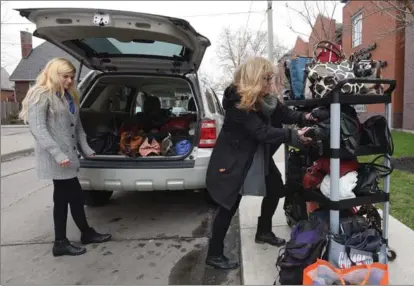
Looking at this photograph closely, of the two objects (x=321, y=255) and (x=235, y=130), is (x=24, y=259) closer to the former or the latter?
(x=235, y=130)

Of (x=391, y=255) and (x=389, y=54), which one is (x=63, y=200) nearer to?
(x=391, y=255)

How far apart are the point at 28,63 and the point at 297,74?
3843 centimetres

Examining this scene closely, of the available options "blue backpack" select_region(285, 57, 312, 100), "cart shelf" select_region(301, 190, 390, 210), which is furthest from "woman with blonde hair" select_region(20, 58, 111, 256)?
"cart shelf" select_region(301, 190, 390, 210)

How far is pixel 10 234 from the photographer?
4270 mm

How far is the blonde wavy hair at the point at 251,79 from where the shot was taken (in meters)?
2.67

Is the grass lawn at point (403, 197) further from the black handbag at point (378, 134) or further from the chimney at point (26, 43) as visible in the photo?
the chimney at point (26, 43)

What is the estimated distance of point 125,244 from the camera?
A: 3.85 metres

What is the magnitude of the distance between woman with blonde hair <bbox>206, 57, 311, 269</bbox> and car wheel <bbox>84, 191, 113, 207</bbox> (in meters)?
2.41

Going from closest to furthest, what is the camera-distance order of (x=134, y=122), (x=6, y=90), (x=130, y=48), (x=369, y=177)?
(x=369, y=177), (x=130, y=48), (x=134, y=122), (x=6, y=90)

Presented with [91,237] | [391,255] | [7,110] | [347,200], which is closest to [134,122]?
[91,237]

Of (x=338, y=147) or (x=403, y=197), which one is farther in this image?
(x=403, y=197)

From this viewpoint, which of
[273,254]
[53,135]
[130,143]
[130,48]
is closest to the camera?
[273,254]

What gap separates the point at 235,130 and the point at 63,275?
1.98m

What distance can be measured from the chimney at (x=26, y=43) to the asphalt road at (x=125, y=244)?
114 ft
